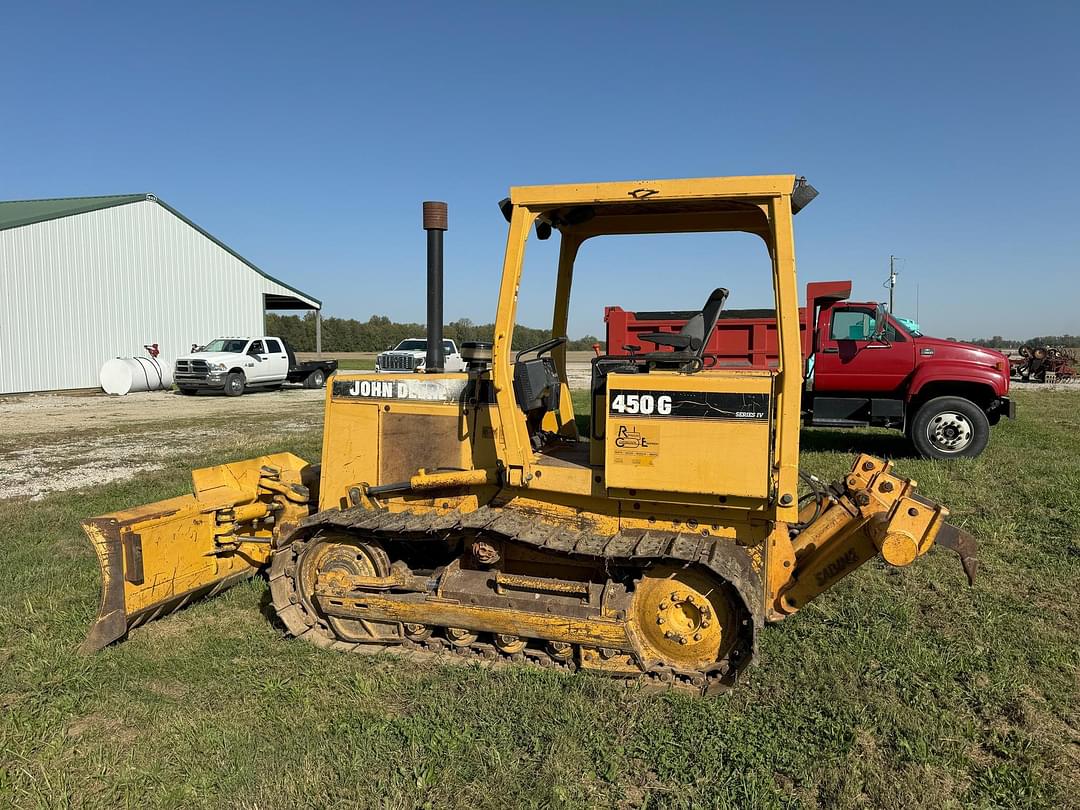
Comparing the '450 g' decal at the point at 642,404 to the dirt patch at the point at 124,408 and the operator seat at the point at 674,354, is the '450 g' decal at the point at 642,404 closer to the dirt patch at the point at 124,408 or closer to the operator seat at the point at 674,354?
the operator seat at the point at 674,354

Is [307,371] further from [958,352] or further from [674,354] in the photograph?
[674,354]

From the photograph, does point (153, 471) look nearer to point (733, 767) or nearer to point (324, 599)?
point (324, 599)

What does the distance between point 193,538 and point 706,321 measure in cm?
377

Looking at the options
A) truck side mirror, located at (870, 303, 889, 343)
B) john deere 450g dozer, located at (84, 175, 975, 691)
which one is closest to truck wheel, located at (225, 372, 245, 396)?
truck side mirror, located at (870, 303, 889, 343)

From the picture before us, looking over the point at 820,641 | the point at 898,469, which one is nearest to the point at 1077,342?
the point at 898,469

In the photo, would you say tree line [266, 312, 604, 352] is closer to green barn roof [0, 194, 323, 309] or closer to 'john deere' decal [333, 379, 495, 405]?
green barn roof [0, 194, 323, 309]

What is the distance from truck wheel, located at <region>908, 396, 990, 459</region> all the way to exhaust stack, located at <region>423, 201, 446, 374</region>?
876 centimetres

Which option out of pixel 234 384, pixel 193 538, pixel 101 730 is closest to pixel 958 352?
pixel 193 538

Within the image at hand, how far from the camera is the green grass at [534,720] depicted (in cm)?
321

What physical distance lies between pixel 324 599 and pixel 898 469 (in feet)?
27.3

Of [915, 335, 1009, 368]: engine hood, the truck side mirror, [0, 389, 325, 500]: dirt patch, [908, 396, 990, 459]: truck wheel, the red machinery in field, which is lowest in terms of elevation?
[0, 389, 325, 500]: dirt patch

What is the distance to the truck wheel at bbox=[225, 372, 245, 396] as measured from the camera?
75.7 ft

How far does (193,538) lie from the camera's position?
16.5 feet

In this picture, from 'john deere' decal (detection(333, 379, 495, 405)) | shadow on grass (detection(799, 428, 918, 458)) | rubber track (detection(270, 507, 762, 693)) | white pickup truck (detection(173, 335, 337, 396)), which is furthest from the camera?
white pickup truck (detection(173, 335, 337, 396))
